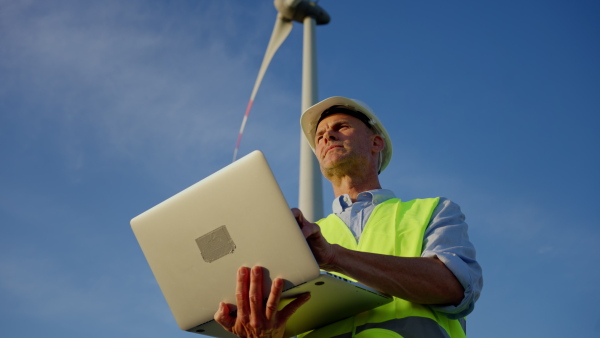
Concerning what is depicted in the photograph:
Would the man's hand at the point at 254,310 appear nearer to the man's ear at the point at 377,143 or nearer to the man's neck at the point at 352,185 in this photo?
the man's neck at the point at 352,185

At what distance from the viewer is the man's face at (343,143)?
5332 mm

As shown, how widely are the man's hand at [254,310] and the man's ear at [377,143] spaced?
243cm

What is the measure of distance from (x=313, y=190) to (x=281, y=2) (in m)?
7.94

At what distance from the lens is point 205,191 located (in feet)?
11.3

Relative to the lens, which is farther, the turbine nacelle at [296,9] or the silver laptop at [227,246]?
the turbine nacelle at [296,9]

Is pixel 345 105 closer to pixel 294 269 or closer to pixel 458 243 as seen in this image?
pixel 458 243

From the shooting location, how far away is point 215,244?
3455 millimetres

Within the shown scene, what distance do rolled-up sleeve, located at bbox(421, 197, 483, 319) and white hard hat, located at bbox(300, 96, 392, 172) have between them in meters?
1.51

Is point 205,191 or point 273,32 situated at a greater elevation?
point 273,32

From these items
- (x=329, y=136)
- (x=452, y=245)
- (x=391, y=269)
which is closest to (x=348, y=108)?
(x=329, y=136)

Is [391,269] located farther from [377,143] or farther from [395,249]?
[377,143]

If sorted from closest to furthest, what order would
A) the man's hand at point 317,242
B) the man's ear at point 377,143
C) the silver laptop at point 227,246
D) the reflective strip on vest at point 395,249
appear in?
the silver laptop at point 227,246 < the man's hand at point 317,242 < the reflective strip on vest at point 395,249 < the man's ear at point 377,143

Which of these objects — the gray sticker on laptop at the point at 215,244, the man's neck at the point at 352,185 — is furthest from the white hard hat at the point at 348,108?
the gray sticker on laptop at the point at 215,244

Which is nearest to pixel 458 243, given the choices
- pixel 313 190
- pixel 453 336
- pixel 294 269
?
pixel 453 336
